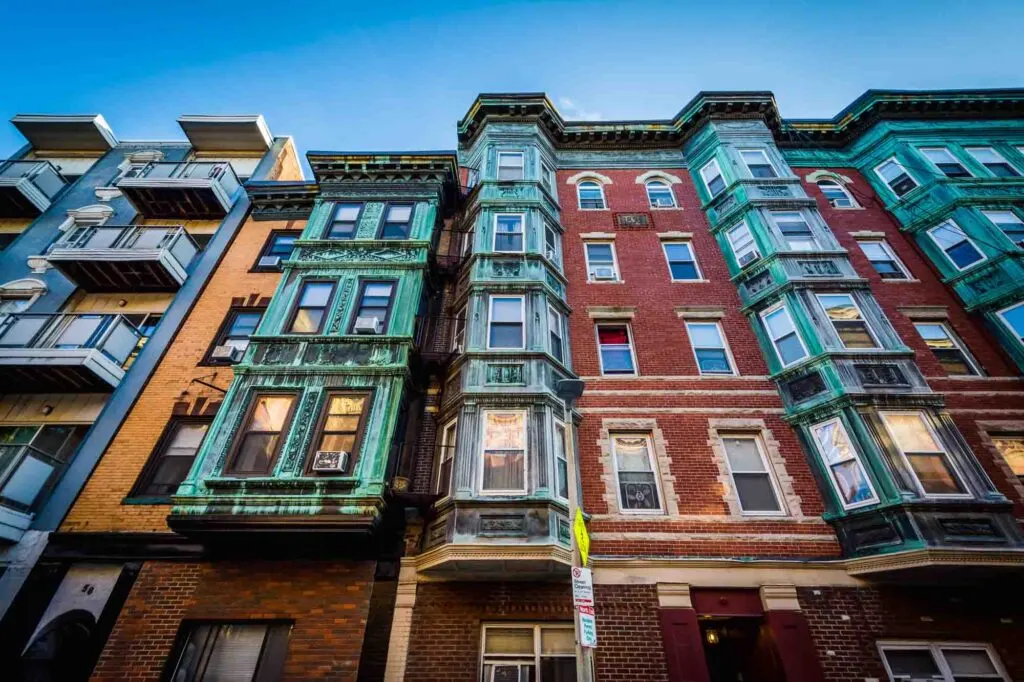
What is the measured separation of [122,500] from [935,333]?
22076mm

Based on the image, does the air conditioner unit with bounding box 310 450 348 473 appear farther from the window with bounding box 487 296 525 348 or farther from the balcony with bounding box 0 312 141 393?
the balcony with bounding box 0 312 141 393

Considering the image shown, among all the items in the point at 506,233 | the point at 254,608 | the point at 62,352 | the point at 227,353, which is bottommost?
the point at 254,608

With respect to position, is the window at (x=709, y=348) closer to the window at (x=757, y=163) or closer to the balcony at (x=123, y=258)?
the window at (x=757, y=163)

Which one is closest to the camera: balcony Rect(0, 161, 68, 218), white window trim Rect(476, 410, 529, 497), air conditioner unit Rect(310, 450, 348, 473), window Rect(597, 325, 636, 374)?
air conditioner unit Rect(310, 450, 348, 473)

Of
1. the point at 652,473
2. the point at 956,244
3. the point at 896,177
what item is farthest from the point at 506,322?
the point at 896,177

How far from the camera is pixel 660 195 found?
59.2 ft

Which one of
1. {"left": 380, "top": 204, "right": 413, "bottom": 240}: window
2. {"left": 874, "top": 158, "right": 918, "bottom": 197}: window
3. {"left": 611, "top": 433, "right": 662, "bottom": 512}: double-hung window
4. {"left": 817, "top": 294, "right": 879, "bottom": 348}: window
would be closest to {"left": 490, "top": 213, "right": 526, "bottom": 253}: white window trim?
{"left": 380, "top": 204, "right": 413, "bottom": 240}: window

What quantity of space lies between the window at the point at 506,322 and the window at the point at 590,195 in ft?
21.8

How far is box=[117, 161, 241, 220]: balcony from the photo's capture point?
54.8ft

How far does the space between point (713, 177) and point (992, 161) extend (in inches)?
413

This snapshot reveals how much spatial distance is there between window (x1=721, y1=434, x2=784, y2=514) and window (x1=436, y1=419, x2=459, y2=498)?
658cm

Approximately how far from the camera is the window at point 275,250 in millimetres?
15789

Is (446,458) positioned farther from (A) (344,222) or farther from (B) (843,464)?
(B) (843,464)

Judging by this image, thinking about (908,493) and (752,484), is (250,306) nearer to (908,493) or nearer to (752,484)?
(752,484)
